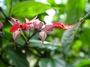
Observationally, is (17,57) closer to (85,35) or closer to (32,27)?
(32,27)

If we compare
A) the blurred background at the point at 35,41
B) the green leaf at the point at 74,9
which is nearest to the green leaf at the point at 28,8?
the blurred background at the point at 35,41

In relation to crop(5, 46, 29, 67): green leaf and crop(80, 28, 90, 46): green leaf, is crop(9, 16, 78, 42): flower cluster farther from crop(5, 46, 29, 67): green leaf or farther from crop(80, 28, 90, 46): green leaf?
crop(80, 28, 90, 46): green leaf

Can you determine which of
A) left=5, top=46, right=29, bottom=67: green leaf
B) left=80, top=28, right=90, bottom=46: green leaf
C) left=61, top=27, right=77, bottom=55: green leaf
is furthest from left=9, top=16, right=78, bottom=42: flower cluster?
left=80, top=28, right=90, bottom=46: green leaf

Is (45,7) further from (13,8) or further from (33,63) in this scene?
(33,63)

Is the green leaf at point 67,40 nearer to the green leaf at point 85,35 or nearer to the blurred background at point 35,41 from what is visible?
the blurred background at point 35,41

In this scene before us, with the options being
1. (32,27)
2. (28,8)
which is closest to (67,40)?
(32,27)
